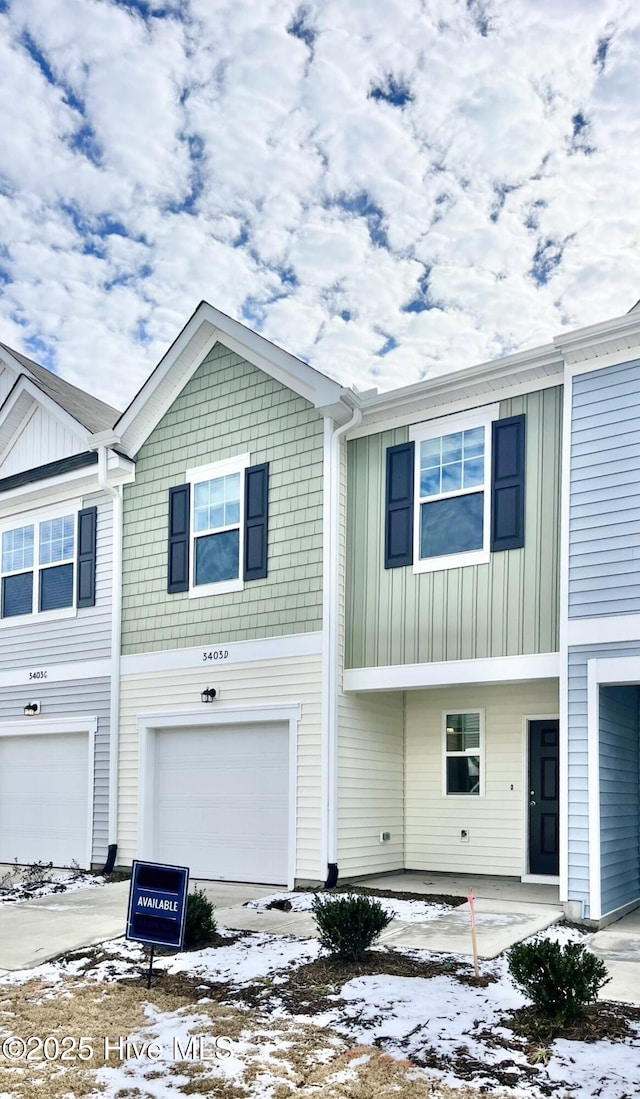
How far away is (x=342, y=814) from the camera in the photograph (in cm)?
1098

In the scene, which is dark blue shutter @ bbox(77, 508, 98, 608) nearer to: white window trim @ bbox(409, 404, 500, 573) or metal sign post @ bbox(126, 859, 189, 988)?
white window trim @ bbox(409, 404, 500, 573)

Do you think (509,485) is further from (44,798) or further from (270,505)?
(44,798)

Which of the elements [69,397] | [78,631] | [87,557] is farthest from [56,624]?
[69,397]

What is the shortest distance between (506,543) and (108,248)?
928 cm

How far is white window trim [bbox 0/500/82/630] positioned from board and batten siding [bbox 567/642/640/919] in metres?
7.95

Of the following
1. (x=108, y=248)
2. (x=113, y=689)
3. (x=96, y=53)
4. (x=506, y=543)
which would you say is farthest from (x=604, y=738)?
(x=108, y=248)

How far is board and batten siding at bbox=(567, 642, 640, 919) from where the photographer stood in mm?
8891

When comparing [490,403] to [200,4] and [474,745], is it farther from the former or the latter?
[200,4]

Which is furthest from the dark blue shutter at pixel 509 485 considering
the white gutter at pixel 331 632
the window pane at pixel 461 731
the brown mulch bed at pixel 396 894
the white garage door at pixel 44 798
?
the white garage door at pixel 44 798

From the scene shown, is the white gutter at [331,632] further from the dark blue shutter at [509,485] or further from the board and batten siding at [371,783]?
the dark blue shutter at [509,485]

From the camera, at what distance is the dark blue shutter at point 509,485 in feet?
33.4

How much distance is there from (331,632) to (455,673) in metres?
1.60

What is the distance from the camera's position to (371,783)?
11.6 meters

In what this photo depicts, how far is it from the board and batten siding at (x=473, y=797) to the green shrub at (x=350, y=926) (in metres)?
4.10
